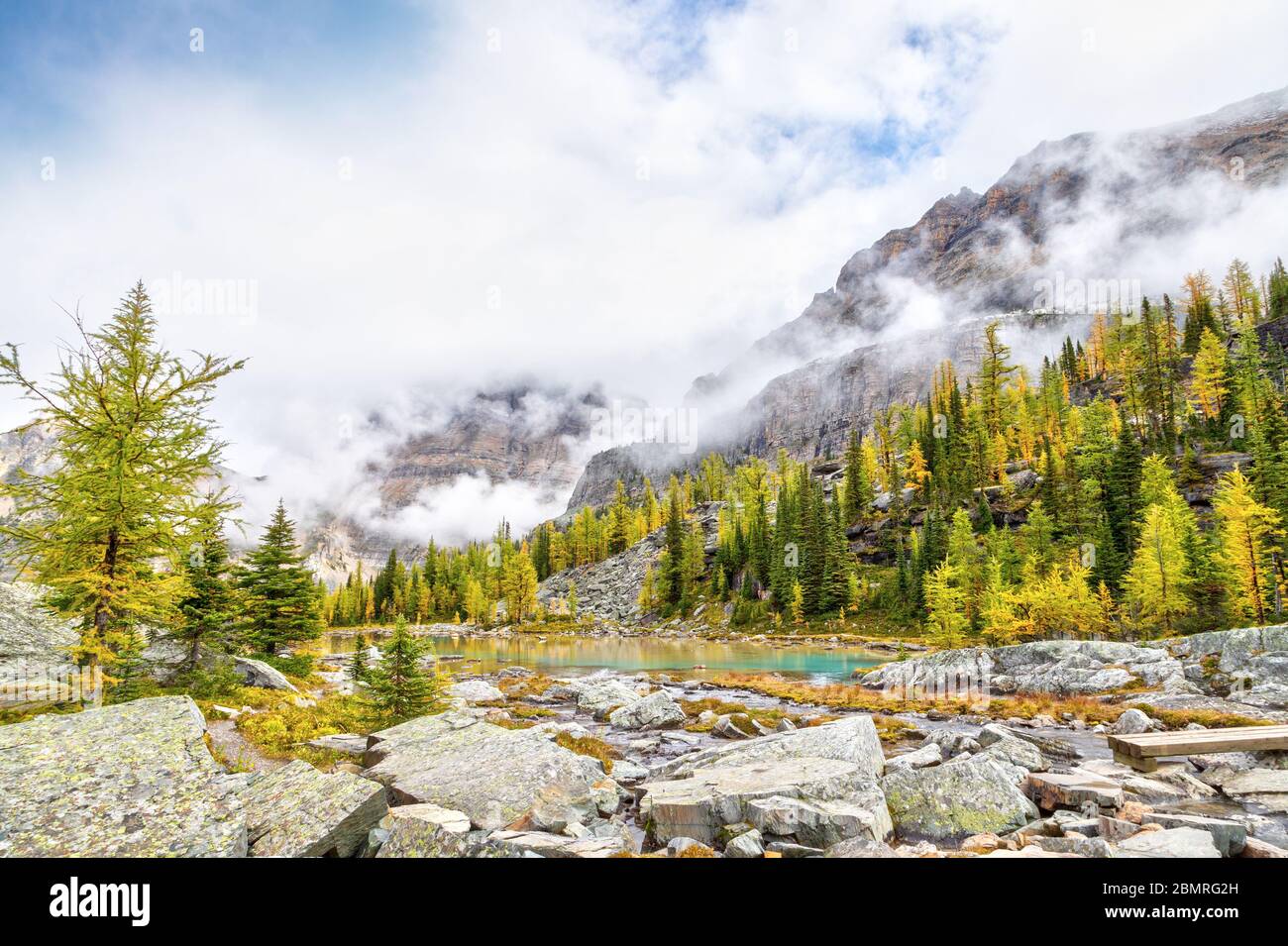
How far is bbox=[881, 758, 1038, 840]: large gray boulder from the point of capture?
36.6 feet

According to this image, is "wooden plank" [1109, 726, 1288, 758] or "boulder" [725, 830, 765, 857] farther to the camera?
"wooden plank" [1109, 726, 1288, 758]

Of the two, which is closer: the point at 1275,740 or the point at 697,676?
the point at 1275,740

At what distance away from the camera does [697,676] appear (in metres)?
47.0

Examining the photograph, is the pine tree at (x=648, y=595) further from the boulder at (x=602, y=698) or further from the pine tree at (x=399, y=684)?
the pine tree at (x=399, y=684)

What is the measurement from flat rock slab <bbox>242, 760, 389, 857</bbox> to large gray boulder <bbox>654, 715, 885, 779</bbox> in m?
8.06

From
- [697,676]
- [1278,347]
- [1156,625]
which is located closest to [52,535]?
[697,676]

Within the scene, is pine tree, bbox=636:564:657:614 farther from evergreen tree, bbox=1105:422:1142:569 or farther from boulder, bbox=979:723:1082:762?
boulder, bbox=979:723:1082:762

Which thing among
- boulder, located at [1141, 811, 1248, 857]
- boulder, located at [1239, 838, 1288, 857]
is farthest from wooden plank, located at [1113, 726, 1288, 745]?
boulder, located at [1141, 811, 1248, 857]

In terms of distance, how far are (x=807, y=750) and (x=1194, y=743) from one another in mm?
9733
